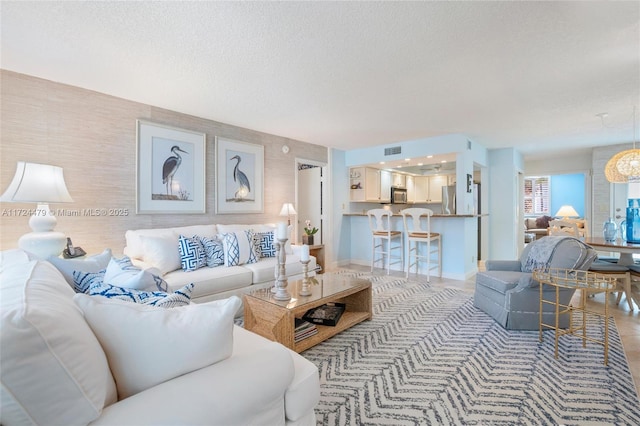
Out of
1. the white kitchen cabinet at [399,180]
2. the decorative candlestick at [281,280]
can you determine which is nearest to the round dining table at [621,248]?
the decorative candlestick at [281,280]

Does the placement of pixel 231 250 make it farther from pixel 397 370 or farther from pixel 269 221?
pixel 397 370

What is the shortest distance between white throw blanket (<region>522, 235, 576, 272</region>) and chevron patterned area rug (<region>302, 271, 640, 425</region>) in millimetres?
629

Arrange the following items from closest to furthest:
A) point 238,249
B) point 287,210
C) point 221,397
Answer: point 221,397
point 238,249
point 287,210

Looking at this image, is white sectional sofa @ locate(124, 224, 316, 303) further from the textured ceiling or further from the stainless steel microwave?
the stainless steel microwave

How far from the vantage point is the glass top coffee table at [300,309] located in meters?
2.08

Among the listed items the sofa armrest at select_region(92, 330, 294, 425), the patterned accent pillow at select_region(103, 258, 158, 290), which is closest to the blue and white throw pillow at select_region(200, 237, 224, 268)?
the patterned accent pillow at select_region(103, 258, 158, 290)

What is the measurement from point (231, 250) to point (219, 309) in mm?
2320

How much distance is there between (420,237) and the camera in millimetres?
4582

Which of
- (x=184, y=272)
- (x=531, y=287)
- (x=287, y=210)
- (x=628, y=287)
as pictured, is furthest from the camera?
(x=287, y=210)

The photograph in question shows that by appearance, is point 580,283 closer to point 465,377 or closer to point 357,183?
point 465,377

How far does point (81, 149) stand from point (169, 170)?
84 cm

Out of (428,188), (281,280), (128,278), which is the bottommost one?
(281,280)

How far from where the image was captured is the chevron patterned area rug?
154 cm

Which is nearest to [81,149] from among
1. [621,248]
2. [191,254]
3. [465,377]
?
[191,254]
